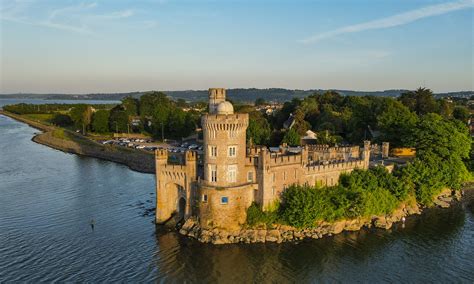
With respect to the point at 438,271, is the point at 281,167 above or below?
above

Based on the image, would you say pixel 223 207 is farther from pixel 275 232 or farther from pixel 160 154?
pixel 160 154

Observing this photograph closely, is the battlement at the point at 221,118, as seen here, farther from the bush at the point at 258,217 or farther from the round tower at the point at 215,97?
the bush at the point at 258,217

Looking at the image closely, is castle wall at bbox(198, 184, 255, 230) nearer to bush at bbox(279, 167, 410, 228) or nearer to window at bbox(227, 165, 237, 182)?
window at bbox(227, 165, 237, 182)

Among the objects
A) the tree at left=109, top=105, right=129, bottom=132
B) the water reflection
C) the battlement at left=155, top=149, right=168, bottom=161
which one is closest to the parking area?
the tree at left=109, top=105, right=129, bottom=132

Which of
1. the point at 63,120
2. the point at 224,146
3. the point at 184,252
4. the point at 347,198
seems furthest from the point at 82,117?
the point at 347,198

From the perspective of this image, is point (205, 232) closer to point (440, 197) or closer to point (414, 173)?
point (414, 173)

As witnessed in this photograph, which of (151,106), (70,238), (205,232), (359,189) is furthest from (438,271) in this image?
(151,106)
